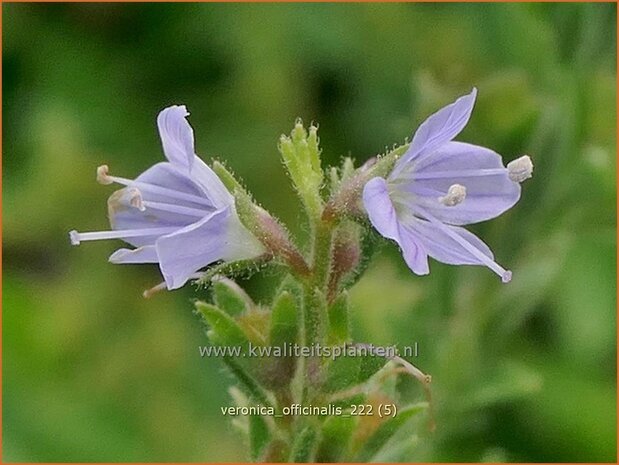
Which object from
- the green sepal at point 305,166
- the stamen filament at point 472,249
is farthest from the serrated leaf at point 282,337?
the stamen filament at point 472,249

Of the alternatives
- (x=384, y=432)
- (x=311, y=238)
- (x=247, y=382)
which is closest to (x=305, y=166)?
(x=311, y=238)

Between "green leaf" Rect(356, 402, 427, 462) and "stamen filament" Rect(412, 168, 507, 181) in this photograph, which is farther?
"green leaf" Rect(356, 402, 427, 462)

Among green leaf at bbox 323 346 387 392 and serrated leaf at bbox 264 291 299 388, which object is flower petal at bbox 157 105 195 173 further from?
green leaf at bbox 323 346 387 392

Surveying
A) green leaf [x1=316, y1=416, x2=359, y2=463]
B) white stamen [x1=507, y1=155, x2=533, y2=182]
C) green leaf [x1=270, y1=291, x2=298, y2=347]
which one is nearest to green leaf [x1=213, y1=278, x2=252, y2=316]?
green leaf [x1=270, y1=291, x2=298, y2=347]

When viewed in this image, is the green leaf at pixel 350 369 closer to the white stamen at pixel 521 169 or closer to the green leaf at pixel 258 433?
the green leaf at pixel 258 433

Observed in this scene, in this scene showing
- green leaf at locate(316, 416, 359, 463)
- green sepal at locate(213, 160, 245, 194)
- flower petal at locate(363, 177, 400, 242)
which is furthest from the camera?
green leaf at locate(316, 416, 359, 463)

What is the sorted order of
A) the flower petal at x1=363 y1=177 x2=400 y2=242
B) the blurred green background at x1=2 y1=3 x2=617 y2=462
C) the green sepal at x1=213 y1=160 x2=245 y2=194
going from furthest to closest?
the blurred green background at x1=2 y1=3 x2=617 y2=462
the green sepal at x1=213 y1=160 x2=245 y2=194
the flower petal at x1=363 y1=177 x2=400 y2=242
